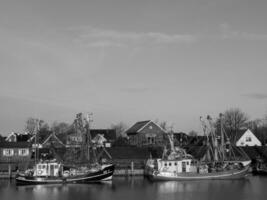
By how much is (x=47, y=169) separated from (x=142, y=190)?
57.4 feet

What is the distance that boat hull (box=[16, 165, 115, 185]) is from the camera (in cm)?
6495

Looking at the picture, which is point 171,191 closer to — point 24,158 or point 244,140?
point 24,158

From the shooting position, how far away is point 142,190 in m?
56.8

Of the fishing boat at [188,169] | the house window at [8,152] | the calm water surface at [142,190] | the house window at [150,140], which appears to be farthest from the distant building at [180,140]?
the house window at [8,152]

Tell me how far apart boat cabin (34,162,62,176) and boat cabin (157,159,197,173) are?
50.8ft

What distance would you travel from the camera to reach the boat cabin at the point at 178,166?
70938 millimetres

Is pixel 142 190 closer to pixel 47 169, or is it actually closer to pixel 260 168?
pixel 47 169

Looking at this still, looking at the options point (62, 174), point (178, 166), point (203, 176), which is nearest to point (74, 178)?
point (62, 174)

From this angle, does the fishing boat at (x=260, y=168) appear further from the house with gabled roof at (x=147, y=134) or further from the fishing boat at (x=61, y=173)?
the house with gabled roof at (x=147, y=134)

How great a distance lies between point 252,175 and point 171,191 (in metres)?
23.8

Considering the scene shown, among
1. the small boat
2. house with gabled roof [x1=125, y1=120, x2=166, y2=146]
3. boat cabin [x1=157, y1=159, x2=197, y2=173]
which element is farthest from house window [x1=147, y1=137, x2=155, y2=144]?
the small boat

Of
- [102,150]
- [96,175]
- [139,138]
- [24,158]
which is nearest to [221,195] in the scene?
[96,175]

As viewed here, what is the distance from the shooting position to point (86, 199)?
49969 mm

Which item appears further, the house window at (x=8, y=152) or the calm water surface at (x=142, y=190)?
the house window at (x=8, y=152)
